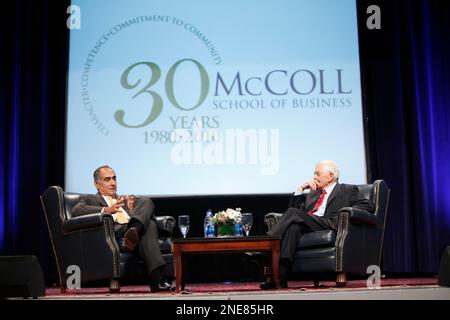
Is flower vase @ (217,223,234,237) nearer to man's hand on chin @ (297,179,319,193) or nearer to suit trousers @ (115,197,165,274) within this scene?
suit trousers @ (115,197,165,274)

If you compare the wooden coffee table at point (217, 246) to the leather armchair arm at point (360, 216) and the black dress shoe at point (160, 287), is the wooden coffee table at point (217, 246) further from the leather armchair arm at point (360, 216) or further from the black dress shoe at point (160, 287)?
the leather armchair arm at point (360, 216)

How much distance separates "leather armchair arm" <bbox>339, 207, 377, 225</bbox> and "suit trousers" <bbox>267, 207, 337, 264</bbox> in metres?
0.16

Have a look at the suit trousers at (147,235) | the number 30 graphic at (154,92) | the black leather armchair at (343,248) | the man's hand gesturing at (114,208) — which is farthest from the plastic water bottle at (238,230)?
the number 30 graphic at (154,92)

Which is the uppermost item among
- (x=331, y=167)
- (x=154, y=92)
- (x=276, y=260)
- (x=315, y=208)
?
(x=154, y=92)

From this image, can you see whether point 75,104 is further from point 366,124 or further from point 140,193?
point 366,124

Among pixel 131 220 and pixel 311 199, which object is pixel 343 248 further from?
pixel 131 220

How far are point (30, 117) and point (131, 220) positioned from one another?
6.60ft

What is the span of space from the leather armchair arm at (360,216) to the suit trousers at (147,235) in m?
1.29

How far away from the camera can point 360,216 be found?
4.52 meters

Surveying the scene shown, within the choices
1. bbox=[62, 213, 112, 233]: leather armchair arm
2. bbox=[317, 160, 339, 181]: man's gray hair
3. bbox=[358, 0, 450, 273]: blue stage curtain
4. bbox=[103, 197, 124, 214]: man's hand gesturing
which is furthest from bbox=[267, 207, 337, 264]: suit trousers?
bbox=[358, 0, 450, 273]: blue stage curtain

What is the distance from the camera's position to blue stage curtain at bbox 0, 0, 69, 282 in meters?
5.96

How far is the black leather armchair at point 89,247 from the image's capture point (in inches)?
175

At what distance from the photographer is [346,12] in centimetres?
584

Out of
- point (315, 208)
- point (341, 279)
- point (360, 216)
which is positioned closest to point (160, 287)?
point (341, 279)
